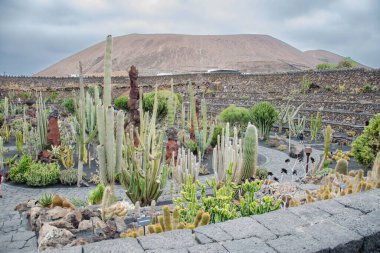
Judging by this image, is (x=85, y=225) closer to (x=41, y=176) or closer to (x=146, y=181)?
(x=146, y=181)

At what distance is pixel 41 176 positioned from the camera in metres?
8.04

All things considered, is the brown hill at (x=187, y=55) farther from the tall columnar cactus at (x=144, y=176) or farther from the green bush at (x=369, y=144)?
the tall columnar cactus at (x=144, y=176)

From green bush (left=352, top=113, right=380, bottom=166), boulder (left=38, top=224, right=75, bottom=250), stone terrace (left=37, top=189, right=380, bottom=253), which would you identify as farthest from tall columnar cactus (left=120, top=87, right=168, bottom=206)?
green bush (left=352, top=113, right=380, bottom=166)

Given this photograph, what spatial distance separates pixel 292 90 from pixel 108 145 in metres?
18.7

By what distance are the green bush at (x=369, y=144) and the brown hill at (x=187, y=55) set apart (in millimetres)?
57317

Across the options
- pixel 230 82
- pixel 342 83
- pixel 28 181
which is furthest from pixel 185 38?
pixel 28 181

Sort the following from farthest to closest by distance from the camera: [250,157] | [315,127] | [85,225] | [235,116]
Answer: [235,116] < [315,127] < [250,157] < [85,225]

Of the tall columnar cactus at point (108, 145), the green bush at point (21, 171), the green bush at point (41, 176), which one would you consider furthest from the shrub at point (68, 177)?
the tall columnar cactus at point (108, 145)

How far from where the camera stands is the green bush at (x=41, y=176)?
798 cm

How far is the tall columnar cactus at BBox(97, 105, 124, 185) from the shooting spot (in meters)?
5.00

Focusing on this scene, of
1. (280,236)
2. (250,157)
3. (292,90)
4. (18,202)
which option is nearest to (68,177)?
(18,202)

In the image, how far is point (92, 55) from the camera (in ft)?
292

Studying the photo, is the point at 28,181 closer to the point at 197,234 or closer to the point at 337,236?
the point at 197,234

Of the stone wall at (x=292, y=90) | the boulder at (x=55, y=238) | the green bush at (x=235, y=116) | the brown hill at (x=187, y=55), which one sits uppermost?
the brown hill at (x=187, y=55)
